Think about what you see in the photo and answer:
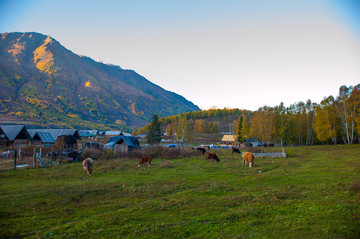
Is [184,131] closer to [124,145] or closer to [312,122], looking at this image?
[312,122]

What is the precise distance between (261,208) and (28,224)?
11.2 meters

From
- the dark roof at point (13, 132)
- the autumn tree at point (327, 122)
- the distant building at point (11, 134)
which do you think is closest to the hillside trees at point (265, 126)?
the autumn tree at point (327, 122)

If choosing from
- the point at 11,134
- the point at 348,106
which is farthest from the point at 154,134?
the point at 348,106

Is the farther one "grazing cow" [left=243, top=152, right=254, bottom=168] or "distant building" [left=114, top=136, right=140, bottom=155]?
"distant building" [left=114, top=136, right=140, bottom=155]

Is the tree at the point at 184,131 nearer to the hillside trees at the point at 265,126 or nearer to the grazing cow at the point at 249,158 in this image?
the hillside trees at the point at 265,126

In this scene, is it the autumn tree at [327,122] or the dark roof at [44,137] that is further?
the autumn tree at [327,122]

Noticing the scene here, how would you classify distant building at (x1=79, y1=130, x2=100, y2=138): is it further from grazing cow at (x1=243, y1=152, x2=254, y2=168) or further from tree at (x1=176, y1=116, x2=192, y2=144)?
grazing cow at (x1=243, y1=152, x2=254, y2=168)

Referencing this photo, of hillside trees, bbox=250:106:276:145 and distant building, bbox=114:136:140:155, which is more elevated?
hillside trees, bbox=250:106:276:145

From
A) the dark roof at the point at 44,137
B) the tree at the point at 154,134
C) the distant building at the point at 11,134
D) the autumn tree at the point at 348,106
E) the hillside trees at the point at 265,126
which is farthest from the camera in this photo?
the tree at the point at 154,134

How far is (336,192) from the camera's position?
13.8 m

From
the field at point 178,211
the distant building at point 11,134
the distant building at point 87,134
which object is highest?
the distant building at point 11,134

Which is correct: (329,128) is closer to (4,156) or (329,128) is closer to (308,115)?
(308,115)

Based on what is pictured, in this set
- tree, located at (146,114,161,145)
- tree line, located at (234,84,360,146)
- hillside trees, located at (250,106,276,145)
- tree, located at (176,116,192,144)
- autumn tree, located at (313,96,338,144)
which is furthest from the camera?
tree, located at (176,116,192,144)

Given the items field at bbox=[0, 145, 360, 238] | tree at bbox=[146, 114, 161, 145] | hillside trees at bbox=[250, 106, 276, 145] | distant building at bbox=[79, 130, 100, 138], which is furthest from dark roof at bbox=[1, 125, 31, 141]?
distant building at bbox=[79, 130, 100, 138]
